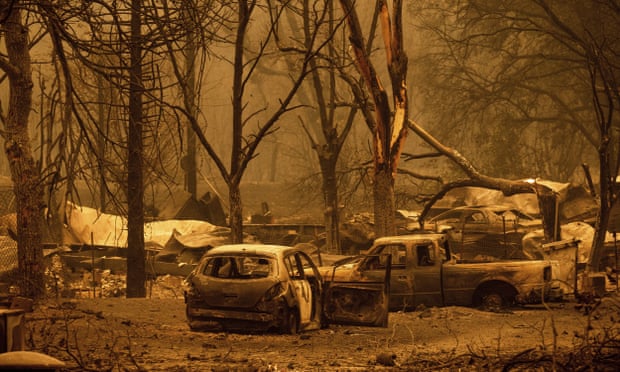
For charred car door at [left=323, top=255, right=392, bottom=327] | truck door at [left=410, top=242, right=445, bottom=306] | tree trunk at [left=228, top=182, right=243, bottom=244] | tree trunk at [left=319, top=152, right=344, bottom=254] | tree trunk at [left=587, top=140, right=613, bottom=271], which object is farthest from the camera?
tree trunk at [left=319, top=152, right=344, bottom=254]

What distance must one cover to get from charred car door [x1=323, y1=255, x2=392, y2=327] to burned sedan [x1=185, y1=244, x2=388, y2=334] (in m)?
0.02

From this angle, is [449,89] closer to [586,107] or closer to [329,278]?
[586,107]

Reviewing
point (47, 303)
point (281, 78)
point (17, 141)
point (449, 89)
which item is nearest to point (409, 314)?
point (47, 303)

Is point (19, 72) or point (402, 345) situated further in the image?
point (19, 72)

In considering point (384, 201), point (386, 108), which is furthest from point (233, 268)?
point (386, 108)

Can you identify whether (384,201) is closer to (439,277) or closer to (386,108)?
(386,108)

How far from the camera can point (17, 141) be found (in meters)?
14.2

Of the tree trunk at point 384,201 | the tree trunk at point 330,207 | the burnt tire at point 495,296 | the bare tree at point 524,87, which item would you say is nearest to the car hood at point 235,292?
the burnt tire at point 495,296

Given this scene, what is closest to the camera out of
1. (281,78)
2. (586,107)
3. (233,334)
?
(233,334)

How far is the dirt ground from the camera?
8969 mm

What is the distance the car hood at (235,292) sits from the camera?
1270 centimetres

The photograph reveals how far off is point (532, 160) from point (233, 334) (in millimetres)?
35468

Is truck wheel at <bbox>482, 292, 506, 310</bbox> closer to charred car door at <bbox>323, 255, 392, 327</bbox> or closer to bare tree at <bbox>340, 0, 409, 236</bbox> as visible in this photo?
charred car door at <bbox>323, 255, 392, 327</bbox>

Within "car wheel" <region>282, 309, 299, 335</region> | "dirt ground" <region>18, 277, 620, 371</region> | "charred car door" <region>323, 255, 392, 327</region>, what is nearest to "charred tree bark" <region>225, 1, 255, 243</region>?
"dirt ground" <region>18, 277, 620, 371</region>
